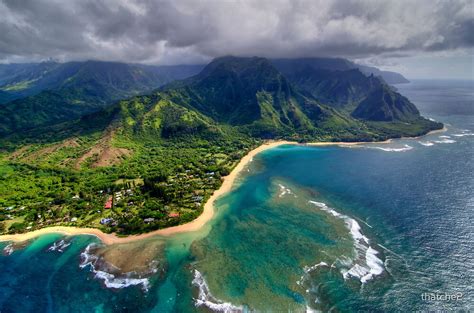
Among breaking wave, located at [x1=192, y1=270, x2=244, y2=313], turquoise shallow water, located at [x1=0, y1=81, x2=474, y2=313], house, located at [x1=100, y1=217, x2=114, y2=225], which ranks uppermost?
Result: house, located at [x1=100, y1=217, x2=114, y2=225]

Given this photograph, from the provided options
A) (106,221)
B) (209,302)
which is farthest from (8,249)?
(209,302)

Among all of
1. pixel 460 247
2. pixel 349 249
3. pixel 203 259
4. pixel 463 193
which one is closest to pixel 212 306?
pixel 203 259

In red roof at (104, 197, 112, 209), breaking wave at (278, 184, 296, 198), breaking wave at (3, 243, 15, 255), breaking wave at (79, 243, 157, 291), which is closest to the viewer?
breaking wave at (79, 243, 157, 291)

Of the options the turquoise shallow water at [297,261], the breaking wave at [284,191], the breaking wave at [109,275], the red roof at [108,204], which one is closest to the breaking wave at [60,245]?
the turquoise shallow water at [297,261]

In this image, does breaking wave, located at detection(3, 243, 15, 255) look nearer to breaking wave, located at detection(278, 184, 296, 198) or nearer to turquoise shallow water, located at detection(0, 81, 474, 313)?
turquoise shallow water, located at detection(0, 81, 474, 313)

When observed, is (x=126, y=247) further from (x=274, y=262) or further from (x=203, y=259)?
(x=274, y=262)

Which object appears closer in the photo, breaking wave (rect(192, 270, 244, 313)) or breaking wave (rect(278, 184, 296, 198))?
breaking wave (rect(192, 270, 244, 313))

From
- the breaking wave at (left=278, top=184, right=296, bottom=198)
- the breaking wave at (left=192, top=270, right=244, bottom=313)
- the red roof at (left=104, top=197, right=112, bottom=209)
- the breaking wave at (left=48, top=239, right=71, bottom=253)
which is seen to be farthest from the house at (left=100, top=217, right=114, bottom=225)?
the breaking wave at (left=278, top=184, right=296, bottom=198)
